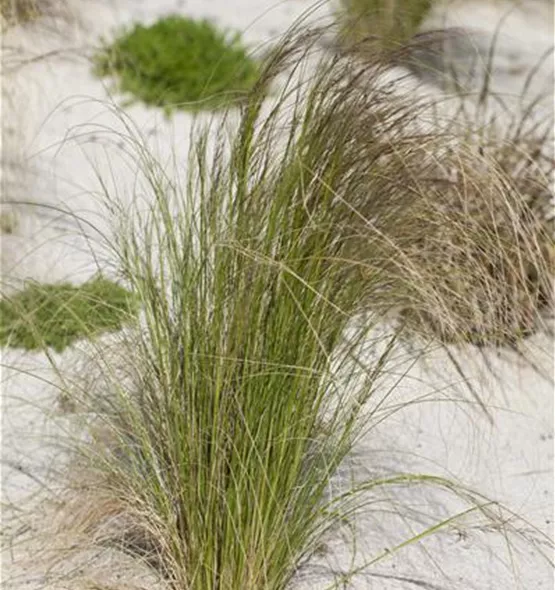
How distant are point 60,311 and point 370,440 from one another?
1112 mm

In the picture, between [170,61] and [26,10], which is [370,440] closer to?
[26,10]

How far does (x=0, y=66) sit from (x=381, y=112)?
8.02 ft

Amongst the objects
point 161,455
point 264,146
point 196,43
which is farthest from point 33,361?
point 196,43

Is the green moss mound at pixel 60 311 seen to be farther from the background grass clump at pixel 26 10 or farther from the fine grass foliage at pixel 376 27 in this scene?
the background grass clump at pixel 26 10

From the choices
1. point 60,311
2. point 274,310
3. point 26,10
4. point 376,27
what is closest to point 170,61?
point 26,10

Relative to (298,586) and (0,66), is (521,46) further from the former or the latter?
(298,586)

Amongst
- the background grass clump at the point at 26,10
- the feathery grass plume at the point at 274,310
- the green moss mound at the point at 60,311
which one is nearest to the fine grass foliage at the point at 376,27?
the feathery grass plume at the point at 274,310

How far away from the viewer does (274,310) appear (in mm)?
2848

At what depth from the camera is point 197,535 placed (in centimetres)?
→ 300

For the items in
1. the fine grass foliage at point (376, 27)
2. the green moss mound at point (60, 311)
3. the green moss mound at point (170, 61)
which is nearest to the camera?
the fine grass foliage at point (376, 27)

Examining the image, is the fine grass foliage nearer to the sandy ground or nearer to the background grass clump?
the sandy ground

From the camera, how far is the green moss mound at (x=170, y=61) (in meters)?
6.21

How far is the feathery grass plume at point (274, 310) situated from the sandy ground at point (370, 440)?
0.53 feet

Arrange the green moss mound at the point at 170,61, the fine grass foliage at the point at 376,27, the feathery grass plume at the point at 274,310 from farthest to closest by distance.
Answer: the green moss mound at the point at 170,61 < the fine grass foliage at the point at 376,27 < the feathery grass plume at the point at 274,310
